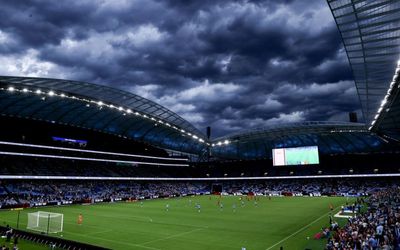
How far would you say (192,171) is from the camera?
370 feet

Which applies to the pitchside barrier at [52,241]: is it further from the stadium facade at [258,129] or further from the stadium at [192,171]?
the stadium facade at [258,129]

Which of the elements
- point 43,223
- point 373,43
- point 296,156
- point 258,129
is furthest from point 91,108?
point 296,156

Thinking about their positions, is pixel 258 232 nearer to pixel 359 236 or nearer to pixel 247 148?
pixel 359 236

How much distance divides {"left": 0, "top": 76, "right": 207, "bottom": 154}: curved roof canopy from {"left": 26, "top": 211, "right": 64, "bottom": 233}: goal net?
21.1 meters

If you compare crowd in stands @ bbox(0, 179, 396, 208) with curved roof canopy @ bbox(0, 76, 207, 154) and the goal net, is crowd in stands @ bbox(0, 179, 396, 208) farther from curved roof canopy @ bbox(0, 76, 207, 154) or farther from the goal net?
the goal net

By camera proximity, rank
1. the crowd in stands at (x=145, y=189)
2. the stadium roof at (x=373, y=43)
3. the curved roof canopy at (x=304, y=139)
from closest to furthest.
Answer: the stadium roof at (x=373, y=43) → the crowd in stands at (x=145, y=189) → the curved roof canopy at (x=304, y=139)

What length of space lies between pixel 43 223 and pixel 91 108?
35.1m

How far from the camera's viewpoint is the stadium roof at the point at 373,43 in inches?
785

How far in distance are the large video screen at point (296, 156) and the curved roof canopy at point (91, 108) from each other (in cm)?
2161

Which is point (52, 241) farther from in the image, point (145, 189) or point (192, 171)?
point (192, 171)

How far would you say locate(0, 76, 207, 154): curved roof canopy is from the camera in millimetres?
47438

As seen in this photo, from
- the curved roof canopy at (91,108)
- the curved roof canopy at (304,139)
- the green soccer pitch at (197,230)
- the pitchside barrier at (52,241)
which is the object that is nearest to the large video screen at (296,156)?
the curved roof canopy at (304,139)

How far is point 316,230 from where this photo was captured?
3056 cm

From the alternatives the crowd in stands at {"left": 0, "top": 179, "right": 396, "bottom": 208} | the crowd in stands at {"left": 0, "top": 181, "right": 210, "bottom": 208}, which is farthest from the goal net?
the crowd in stands at {"left": 0, "top": 179, "right": 396, "bottom": 208}
